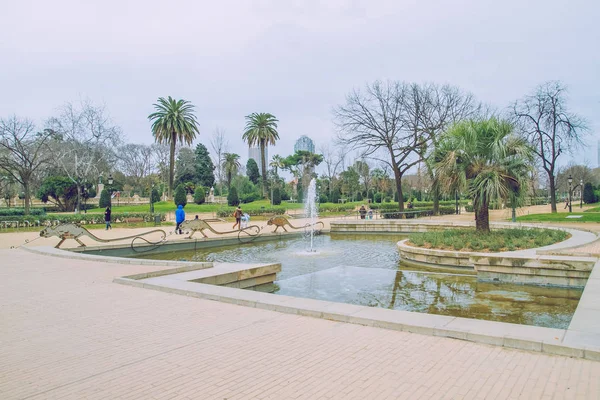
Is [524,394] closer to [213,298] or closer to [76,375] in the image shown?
[76,375]

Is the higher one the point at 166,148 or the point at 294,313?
the point at 166,148

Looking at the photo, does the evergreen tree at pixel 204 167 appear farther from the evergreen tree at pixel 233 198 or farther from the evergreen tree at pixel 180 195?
the evergreen tree at pixel 180 195

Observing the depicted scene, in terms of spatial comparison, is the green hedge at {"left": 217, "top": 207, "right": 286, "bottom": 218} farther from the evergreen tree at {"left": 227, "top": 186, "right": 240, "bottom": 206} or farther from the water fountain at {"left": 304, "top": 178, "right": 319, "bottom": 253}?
the evergreen tree at {"left": 227, "top": 186, "right": 240, "bottom": 206}

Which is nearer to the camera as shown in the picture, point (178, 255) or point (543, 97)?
point (178, 255)

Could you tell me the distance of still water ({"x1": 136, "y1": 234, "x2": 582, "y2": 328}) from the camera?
23.9 ft

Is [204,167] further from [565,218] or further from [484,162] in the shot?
[484,162]

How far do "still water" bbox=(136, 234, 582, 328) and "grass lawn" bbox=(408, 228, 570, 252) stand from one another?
970mm

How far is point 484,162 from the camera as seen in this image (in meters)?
13.1

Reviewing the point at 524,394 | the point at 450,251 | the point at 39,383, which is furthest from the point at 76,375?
the point at 450,251

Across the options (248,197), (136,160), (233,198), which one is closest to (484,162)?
(233,198)

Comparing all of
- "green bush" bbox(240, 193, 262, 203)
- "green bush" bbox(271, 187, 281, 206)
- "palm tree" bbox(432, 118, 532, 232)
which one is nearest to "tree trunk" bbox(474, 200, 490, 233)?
"palm tree" bbox(432, 118, 532, 232)

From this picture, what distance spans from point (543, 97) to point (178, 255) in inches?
1085

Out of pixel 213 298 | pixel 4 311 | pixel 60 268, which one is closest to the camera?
pixel 4 311

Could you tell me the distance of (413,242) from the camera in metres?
13.5
